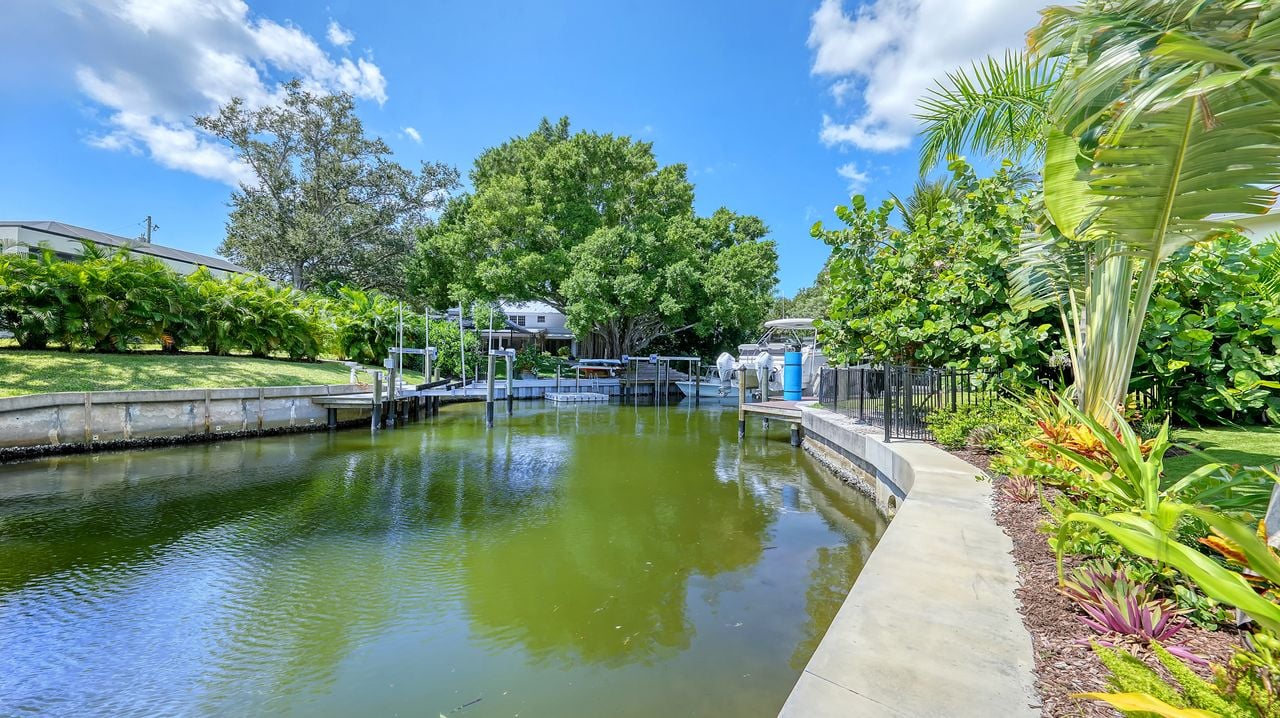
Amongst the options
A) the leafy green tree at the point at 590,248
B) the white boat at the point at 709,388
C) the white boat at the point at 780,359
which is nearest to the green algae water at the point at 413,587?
the white boat at the point at 780,359

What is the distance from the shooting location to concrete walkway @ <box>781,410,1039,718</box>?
1984 millimetres

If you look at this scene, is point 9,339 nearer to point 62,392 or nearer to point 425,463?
point 62,392

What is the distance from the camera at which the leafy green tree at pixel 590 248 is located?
24578 mm

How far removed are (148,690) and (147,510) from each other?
4943 millimetres

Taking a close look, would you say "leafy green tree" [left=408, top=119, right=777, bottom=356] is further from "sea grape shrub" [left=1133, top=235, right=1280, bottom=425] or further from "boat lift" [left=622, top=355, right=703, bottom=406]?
"sea grape shrub" [left=1133, top=235, right=1280, bottom=425]

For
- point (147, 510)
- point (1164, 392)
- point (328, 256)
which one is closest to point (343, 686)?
point (147, 510)

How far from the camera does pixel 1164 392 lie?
21.5 ft

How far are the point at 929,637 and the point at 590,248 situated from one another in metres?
23.0

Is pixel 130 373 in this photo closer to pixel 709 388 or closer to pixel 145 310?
pixel 145 310

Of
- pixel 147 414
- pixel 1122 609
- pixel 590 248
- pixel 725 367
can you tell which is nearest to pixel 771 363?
pixel 725 367

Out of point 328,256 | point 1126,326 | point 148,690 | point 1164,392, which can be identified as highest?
point 328,256

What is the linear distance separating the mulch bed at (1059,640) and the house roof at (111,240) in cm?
2570

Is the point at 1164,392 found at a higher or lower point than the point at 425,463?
higher

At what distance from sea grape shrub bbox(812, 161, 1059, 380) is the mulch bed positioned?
4.37 metres
